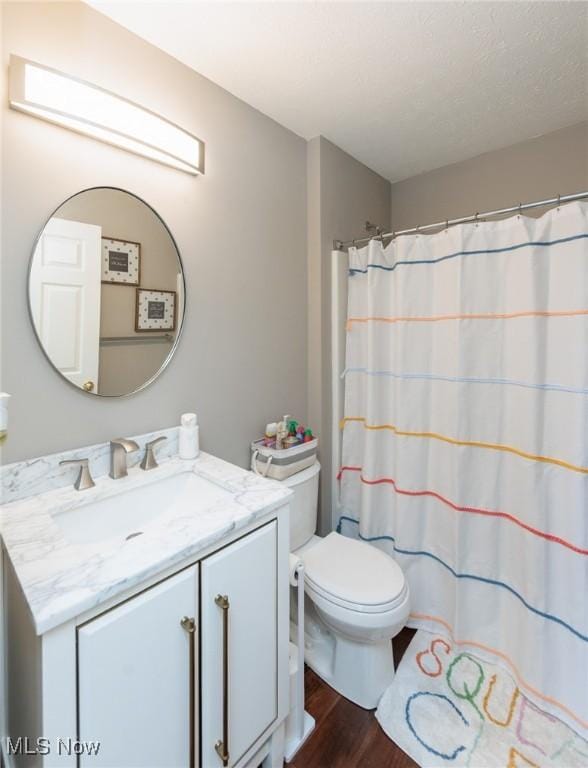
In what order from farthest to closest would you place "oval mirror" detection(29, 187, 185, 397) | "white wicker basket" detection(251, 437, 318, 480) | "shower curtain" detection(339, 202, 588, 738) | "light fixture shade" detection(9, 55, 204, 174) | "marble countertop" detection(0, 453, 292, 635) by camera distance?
1. "white wicker basket" detection(251, 437, 318, 480)
2. "shower curtain" detection(339, 202, 588, 738)
3. "oval mirror" detection(29, 187, 185, 397)
4. "light fixture shade" detection(9, 55, 204, 174)
5. "marble countertop" detection(0, 453, 292, 635)

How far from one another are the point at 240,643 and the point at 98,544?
1.54ft

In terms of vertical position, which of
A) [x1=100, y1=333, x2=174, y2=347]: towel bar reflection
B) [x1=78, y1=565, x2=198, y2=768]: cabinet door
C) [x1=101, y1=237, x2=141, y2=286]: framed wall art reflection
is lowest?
[x1=78, y1=565, x2=198, y2=768]: cabinet door

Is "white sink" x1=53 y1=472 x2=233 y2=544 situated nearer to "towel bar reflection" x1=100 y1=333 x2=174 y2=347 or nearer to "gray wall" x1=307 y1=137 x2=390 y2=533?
"towel bar reflection" x1=100 y1=333 x2=174 y2=347

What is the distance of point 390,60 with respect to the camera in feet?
4.54

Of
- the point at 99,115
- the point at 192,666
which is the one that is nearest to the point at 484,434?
the point at 192,666

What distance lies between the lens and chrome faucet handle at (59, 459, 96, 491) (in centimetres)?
112

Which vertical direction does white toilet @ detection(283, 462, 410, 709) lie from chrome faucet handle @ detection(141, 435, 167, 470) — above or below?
below

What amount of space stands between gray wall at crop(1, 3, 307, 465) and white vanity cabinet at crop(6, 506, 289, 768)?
55 cm

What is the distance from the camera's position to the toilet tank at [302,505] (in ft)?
5.33

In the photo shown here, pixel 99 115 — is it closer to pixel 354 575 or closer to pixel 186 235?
pixel 186 235

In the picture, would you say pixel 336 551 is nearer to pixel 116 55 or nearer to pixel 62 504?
pixel 62 504

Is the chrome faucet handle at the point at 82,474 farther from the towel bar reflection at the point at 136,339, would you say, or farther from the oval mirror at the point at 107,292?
the towel bar reflection at the point at 136,339

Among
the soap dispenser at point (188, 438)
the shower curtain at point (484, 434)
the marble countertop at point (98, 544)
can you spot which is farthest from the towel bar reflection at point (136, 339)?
the shower curtain at point (484, 434)

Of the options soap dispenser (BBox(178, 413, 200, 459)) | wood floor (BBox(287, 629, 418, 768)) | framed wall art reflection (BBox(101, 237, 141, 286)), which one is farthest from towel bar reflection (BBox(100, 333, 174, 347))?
wood floor (BBox(287, 629, 418, 768))
